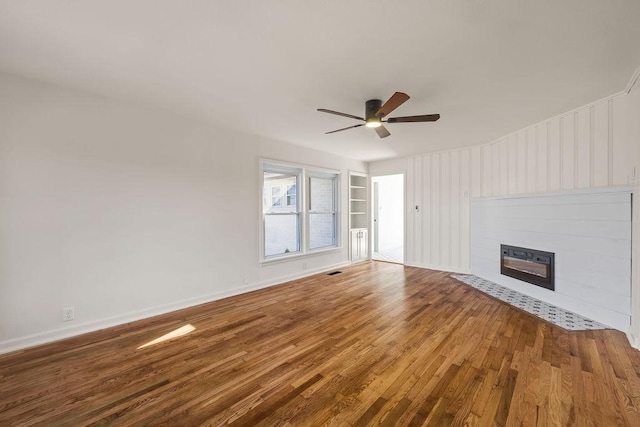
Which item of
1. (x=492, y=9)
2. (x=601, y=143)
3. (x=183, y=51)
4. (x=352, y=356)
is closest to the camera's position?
(x=492, y=9)

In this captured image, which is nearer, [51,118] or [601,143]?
[51,118]

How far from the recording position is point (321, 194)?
229 inches

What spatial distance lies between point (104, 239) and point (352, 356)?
9.74ft

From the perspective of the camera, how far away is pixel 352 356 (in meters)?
2.38

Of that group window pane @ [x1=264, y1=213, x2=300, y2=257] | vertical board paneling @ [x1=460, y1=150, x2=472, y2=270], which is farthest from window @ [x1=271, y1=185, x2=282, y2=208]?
vertical board paneling @ [x1=460, y1=150, x2=472, y2=270]

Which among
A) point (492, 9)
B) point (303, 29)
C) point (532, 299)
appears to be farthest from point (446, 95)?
point (532, 299)

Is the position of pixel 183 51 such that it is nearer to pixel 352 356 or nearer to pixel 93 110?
pixel 93 110

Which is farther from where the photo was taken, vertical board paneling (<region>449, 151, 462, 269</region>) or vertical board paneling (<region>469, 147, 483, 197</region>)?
vertical board paneling (<region>449, 151, 462, 269</region>)

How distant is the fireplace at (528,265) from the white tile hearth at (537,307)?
260mm

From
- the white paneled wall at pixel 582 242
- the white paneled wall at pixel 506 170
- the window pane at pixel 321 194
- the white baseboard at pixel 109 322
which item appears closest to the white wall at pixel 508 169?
the white paneled wall at pixel 506 170

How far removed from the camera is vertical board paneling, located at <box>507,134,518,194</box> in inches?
172

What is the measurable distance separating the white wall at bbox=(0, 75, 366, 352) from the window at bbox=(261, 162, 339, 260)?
55 centimetres

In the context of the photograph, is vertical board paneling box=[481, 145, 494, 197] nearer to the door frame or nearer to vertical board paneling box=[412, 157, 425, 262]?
vertical board paneling box=[412, 157, 425, 262]

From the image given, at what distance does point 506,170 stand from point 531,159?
1.80ft
